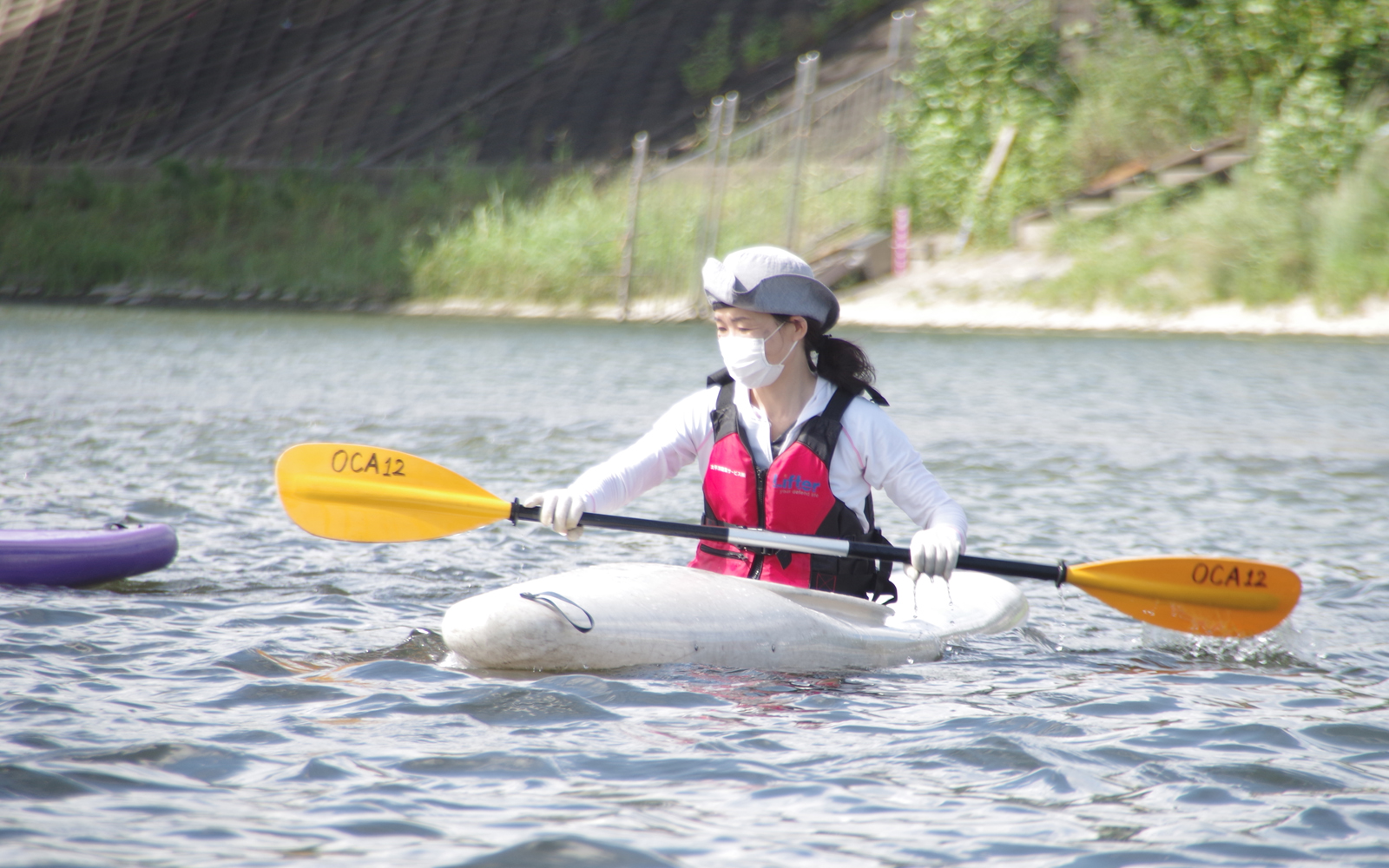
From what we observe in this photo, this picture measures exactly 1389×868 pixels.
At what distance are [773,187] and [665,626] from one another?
15381 millimetres

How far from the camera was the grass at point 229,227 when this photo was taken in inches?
805

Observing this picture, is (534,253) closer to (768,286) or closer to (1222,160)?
(1222,160)

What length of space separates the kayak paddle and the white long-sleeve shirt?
0.35 ft

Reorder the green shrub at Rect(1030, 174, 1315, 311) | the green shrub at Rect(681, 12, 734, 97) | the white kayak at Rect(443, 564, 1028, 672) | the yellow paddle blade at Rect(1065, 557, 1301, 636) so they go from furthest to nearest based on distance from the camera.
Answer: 1. the green shrub at Rect(681, 12, 734, 97)
2. the green shrub at Rect(1030, 174, 1315, 311)
3. the yellow paddle blade at Rect(1065, 557, 1301, 636)
4. the white kayak at Rect(443, 564, 1028, 672)

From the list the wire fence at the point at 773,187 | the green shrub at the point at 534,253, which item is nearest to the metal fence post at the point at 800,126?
the wire fence at the point at 773,187

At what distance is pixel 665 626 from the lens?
3.57 meters

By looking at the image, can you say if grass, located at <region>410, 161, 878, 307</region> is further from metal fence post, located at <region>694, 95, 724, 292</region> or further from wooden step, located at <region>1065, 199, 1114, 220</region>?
wooden step, located at <region>1065, 199, 1114, 220</region>

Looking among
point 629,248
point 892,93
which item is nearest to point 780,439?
point 629,248

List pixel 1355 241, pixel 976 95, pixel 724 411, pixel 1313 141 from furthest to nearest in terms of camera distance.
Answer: pixel 976 95 → pixel 1313 141 → pixel 1355 241 → pixel 724 411

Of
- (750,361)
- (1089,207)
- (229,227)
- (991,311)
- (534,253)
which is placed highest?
(1089,207)

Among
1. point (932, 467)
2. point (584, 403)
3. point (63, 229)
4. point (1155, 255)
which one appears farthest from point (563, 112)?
point (932, 467)

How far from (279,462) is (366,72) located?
913 inches

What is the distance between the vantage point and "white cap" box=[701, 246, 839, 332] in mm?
3689

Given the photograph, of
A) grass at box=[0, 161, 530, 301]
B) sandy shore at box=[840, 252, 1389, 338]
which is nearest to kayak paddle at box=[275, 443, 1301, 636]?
sandy shore at box=[840, 252, 1389, 338]
